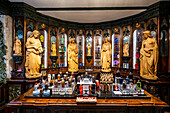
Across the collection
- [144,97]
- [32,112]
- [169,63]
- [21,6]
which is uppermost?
[21,6]

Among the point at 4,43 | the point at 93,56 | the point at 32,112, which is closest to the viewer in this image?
the point at 32,112

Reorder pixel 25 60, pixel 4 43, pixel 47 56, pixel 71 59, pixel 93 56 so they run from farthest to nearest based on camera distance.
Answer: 1. pixel 93 56
2. pixel 71 59
3. pixel 47 56
4. pixel 25 60
5. pixel 4 43

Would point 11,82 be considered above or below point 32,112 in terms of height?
above

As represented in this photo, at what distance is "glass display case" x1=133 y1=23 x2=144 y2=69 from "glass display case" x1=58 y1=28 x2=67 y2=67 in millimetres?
4241

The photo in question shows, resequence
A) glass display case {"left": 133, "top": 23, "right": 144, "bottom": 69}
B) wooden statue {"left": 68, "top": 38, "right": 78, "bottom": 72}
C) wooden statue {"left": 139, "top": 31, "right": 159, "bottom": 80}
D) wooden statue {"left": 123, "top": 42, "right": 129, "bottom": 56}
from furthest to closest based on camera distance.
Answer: wooden statue {"left": 68, "top": 38, "right": 78, "bottom": 72}, wooden statue {"left": 123, "top": 42, "right": 129, "bottom": 56}, glass display case {"left": 133, "top": 23, "right": 144, "bottom": 69}, wooden statue {"left": 139, "top": 31, "right": 159, "bottom": 80}

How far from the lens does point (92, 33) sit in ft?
24.8

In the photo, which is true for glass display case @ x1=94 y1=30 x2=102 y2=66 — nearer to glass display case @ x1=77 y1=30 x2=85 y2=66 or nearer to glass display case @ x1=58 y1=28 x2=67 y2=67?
glass display case @ x1=77 y1=30 x2=85 y2=66

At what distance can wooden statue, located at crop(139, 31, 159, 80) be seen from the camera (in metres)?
4.35

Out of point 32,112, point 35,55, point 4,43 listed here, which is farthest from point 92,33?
point 32,112

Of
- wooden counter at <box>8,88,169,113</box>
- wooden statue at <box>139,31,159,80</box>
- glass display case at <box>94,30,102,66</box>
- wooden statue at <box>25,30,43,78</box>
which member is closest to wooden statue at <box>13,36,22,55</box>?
wooden statue at <box>25,30,43,78</box>

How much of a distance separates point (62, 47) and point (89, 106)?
16.4 ft

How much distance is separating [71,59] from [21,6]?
11.6 feet

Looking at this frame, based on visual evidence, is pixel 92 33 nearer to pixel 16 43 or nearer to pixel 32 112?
pixel 16 43

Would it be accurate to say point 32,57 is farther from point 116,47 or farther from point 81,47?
point 116,47
